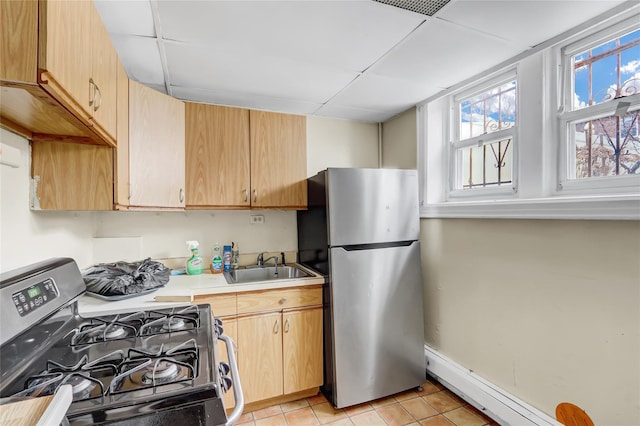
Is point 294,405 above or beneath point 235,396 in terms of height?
beneath

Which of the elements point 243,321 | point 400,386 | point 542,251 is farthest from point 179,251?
point 542,251

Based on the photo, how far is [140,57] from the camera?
1636 millimetres

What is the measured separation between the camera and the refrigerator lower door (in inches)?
76.3

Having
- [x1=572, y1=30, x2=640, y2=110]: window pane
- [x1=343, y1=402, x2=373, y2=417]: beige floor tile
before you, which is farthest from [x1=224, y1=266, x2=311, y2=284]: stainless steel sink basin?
[x1=572, y1=30, x2=640, y2=110]: window pane

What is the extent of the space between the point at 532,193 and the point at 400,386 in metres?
1.54

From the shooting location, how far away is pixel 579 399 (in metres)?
1.43

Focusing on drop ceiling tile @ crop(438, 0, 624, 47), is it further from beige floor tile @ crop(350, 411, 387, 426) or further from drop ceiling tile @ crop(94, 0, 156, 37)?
beige floor tile @ crop(350, 411, 387, 426)

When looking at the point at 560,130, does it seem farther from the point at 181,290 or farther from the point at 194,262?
the point at 194,262

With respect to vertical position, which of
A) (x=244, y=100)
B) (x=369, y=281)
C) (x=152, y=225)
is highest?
(x=244, y=100)

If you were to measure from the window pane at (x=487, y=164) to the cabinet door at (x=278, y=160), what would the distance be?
123 cm

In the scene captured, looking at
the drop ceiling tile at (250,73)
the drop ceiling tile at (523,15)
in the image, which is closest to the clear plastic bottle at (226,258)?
the drop ceiling tile at (250,73)

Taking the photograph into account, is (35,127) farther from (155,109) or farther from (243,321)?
(243,321)

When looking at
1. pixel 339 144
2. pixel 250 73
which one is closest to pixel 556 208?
pixel 339 144

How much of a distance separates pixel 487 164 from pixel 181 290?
2.16m
